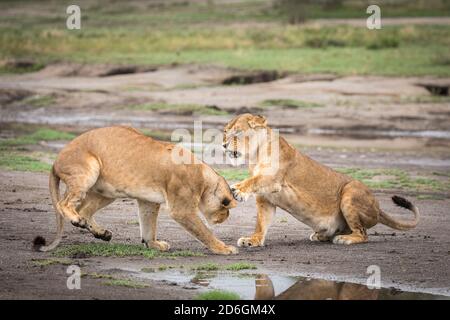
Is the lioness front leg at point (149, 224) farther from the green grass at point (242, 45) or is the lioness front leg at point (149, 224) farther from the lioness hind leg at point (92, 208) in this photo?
the green grass at point (242, 45)

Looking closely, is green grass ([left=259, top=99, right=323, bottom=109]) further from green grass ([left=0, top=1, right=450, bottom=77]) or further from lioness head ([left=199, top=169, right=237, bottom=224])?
lioness head ([left=199, top=169, right=237, bottom=224])

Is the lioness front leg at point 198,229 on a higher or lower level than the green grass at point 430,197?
higher

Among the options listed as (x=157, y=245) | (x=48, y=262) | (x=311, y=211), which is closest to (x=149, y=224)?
(x=157, y=245)

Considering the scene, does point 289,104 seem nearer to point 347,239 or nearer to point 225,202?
point 347,239

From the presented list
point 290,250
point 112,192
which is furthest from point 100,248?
point 290,250

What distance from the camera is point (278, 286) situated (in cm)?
848

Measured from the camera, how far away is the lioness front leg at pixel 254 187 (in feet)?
31.7

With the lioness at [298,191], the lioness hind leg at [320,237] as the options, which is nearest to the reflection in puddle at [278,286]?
the lioness at [298,191]

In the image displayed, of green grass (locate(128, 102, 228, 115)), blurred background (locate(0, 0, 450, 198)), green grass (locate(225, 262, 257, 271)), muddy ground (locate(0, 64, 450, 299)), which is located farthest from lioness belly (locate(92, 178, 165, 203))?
green grass (locate(128, 102, 228, 115))

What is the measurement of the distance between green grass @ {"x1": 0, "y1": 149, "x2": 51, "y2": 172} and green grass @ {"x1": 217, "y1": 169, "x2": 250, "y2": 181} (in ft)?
7.96

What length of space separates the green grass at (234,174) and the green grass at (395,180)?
1.61 meters

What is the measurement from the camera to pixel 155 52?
32.0m

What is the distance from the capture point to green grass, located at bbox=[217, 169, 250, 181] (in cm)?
1436

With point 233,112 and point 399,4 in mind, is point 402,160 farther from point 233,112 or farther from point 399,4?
point 399,4
